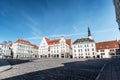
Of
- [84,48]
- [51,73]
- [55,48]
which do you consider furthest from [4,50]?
[51,73]

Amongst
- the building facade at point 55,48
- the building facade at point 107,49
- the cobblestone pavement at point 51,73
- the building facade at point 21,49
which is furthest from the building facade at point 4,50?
the cobblestone pavement at point 51,73

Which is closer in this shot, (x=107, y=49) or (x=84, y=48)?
(x=107, y=49)

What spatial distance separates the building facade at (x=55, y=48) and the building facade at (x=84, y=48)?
642 cm

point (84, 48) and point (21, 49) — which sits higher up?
point (21, 49)

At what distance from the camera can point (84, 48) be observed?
229 ft

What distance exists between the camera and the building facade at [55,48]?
7494 centimetres

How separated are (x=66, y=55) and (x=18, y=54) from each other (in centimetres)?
3547

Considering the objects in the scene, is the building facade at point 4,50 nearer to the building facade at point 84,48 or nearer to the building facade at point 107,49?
the building facade at point 84,48

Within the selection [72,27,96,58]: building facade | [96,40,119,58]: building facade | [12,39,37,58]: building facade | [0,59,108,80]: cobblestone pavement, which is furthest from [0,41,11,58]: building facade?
[0,59,108,80]: cobblestone pavement

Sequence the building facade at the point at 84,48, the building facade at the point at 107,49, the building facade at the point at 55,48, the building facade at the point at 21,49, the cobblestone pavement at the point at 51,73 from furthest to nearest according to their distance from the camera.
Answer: the building facade at the point at 21,49 → the building facade at the point at 55,48 → the building facade at the point at 84,48 → the building facade at the point at 107,49 → the cobblestone pavement at the point at 51,73

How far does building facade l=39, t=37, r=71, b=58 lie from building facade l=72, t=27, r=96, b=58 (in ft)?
21.1

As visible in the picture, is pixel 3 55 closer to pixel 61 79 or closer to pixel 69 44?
pixel 69 44

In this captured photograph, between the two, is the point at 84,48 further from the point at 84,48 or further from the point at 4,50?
the point at 4,50

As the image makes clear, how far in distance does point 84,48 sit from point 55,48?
1996 cm
